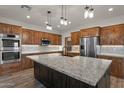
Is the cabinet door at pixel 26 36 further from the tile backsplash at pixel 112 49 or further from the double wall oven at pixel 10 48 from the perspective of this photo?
the tile backsplash at pixel 112 49

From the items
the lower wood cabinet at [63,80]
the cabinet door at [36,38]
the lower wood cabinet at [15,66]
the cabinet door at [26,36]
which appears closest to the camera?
the lower wood cabinet at [63,80]

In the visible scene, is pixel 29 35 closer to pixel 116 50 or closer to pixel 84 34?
pixel 84 34

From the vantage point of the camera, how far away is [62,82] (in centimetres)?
189

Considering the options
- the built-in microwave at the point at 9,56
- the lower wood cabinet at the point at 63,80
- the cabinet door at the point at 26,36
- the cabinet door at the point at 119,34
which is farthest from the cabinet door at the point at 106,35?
the built-in microwave at the point at 9,56

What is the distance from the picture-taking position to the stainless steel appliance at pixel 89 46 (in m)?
4.58

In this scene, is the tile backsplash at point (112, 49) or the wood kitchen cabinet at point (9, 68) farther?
the tile backsplash at point (112, 49)

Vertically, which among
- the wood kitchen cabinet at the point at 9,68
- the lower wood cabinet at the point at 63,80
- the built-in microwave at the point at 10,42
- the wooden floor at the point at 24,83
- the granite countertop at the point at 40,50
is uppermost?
the built-in microwave at the point at 10,42

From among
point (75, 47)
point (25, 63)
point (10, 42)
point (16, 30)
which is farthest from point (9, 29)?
point (75, 47)

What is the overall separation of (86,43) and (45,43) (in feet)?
8.92

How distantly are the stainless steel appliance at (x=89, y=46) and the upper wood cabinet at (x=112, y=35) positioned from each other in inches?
13.7

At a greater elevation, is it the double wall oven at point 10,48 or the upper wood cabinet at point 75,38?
the upper wood cabinet at point 75,38

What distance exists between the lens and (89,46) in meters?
4.80

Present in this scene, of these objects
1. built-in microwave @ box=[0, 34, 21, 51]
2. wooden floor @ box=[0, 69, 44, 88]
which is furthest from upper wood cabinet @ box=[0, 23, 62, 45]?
wooden floor @ box=[0, 69, 44, 88]

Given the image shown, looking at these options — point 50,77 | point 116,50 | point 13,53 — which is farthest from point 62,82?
point 116,50
